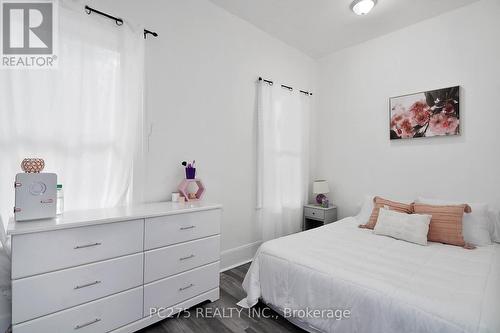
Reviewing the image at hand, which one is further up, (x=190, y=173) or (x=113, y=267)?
(x=190, y=173)

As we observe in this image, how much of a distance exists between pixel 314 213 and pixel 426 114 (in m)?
1.83

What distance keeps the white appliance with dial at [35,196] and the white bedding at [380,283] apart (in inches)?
58.8

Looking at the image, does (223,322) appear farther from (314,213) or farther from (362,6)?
(362,6)

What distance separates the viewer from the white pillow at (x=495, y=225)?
7.32 feet

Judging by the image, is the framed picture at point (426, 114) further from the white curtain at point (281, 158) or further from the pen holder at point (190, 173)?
the pen holder at point (190, 173)

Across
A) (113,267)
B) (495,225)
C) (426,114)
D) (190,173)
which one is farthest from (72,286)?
(426,114)

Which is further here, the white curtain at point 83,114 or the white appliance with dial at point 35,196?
the white curtain at point 83,114

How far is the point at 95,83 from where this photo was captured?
1.83 meters

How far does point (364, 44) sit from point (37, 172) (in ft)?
12.6

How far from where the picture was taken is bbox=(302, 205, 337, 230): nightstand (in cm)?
335

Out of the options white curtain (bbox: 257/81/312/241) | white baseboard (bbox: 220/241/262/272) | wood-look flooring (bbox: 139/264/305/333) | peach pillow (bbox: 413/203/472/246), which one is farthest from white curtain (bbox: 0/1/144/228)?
peach pillow (bbox: 413/203/472/246)

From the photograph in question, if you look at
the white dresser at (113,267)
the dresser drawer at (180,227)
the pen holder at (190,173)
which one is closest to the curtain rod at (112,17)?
the pen holder at (190,173)

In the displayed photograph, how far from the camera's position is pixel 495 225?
226 cm

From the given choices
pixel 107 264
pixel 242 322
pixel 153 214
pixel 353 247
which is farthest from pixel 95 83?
pixel 353 247
